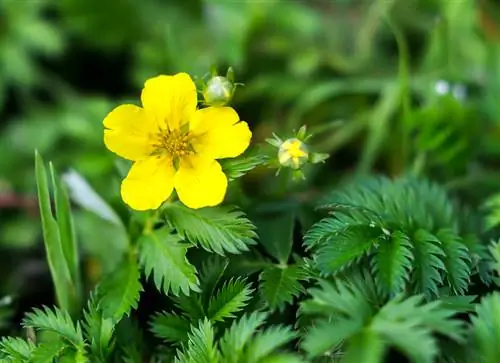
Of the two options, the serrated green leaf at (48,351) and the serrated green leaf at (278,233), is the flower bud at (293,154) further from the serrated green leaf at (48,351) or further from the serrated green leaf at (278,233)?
the serrated green leaf at (48,351)

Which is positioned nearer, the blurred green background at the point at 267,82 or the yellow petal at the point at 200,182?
the yellow petal at the point at 200,182

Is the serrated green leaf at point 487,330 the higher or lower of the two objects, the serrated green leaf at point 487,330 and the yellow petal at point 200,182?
the lower

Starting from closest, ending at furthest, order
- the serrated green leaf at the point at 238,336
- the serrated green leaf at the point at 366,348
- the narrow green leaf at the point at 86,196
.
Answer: the serrated green leaf at the point at 366,348
the serrated green leaf at the point at 238,336
the narrow green leaf at the point at 86,196

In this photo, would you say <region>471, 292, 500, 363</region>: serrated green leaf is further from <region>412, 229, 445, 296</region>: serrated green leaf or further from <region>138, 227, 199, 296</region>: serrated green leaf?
<region>138, 227, 199, 296</region>: serrated green leaf

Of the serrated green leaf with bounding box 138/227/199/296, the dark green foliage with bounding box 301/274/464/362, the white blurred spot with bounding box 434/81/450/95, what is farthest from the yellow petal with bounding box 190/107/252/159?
the white blurred spot with bounding box 434/81/450/95

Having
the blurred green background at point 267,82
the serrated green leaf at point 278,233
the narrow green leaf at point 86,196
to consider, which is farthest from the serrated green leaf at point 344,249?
the narrow green leaf at point 86,196

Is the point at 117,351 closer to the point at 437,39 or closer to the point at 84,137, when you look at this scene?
the point at 84,137
